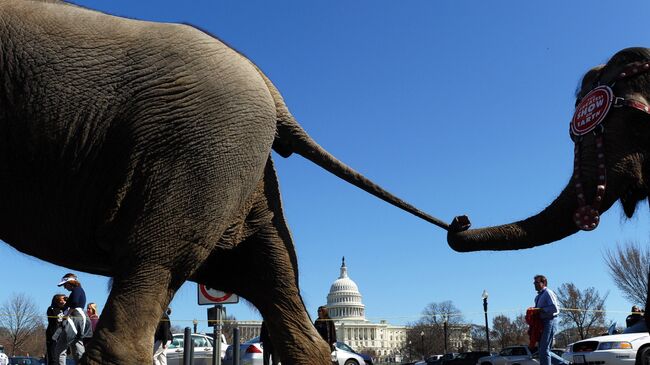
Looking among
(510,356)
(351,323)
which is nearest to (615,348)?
(510,356)

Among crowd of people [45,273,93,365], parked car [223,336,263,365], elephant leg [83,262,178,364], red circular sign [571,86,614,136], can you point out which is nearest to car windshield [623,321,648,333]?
parked car [223,336,263,365]

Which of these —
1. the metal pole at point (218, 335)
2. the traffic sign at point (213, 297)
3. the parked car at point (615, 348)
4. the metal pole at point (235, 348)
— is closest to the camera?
the traffic sign at point (213, 297)

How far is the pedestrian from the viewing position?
32.3 feet

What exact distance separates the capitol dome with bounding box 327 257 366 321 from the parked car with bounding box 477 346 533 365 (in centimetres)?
9883

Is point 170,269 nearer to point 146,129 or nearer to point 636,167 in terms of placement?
point 146,129

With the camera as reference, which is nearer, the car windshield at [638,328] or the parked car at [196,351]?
the car windshield at [638,328]

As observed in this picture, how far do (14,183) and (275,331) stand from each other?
136 centimetres

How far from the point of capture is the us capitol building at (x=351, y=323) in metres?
130

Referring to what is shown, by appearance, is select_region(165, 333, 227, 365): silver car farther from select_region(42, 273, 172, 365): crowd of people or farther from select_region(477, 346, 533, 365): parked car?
select_region(477, 346, 533, 365): parked car

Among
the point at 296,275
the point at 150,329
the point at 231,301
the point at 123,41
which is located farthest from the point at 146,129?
the point at 231,301

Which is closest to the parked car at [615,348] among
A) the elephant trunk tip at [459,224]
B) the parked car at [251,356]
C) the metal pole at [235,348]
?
the metal pole at [235,348]

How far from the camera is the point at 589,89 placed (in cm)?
371

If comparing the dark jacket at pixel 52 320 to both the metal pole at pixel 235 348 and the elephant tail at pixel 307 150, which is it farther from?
the elephant tail at pixel 307 150

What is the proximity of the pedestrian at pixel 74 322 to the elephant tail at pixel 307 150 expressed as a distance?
7900 millimetres
